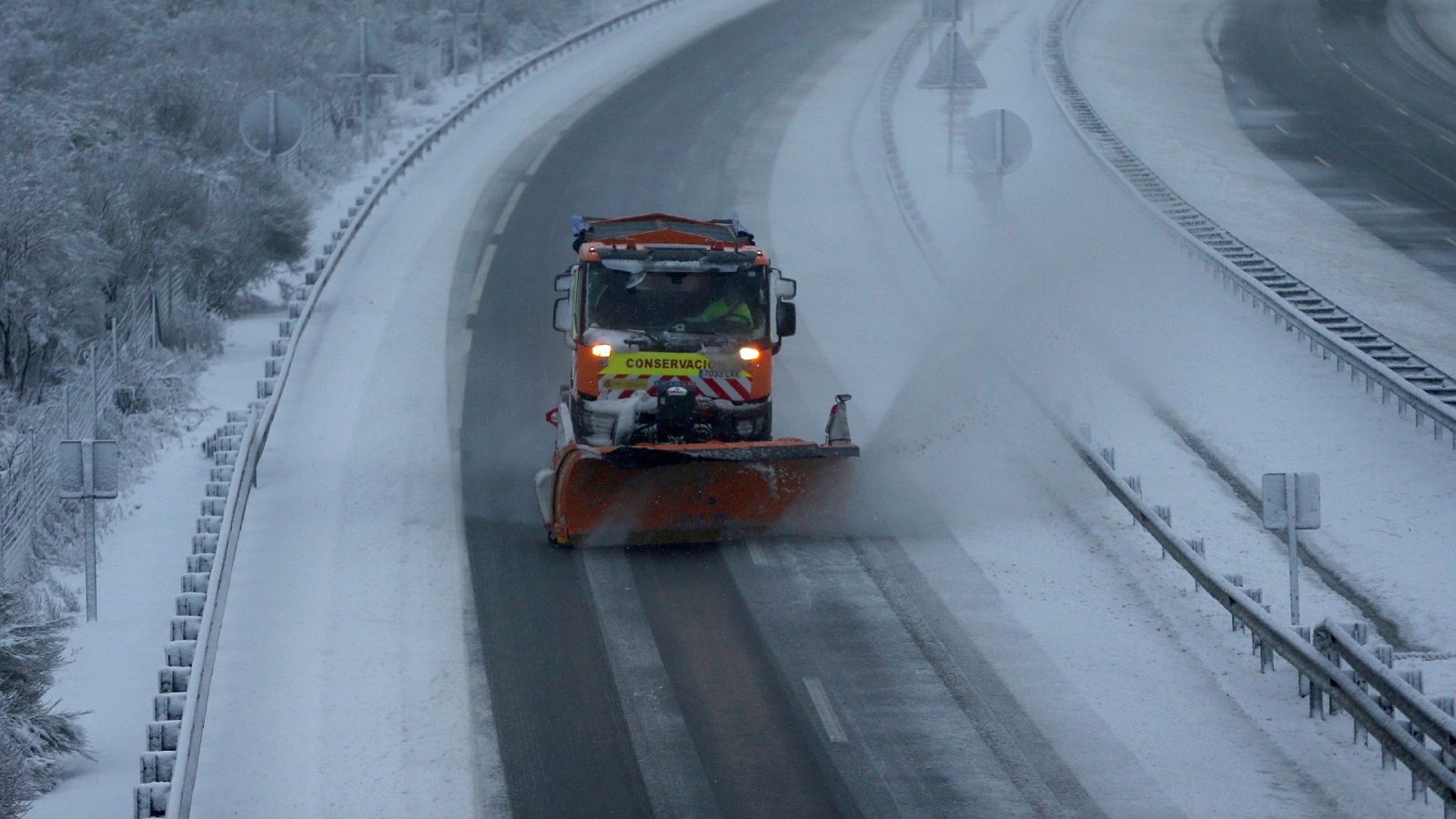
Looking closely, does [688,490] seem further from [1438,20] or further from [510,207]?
[1438,20]

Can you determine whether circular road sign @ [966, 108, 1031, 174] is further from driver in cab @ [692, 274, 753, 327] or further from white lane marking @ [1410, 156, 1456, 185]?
white lane marking @ [1410, 156, 1456, 185]

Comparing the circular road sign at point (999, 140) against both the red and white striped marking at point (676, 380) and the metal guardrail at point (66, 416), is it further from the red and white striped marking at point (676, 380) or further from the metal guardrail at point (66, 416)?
the metal guardrail at point (66, 416)

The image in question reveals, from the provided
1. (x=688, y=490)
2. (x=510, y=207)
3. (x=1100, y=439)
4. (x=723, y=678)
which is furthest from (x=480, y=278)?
(x=723, y=678)

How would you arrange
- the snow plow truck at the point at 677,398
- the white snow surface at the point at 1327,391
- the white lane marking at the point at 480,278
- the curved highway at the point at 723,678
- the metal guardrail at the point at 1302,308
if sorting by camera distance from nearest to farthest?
the curved highway at the point at 723,678 < the snow plow truck at the point at 677,398 < the white snow surface at the point at 1327,391 < the metal guardrail at the point at 1302,308 < the white lane marking at the point at 480,278

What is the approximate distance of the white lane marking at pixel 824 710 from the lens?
11.3 metres

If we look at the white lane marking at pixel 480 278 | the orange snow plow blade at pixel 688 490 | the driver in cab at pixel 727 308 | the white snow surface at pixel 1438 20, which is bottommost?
the orange snow plow blade at pixel 688 490

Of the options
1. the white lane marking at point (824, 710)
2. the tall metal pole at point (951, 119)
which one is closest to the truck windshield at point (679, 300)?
the white lane marking at point (824, 710)

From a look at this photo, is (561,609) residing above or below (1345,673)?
below

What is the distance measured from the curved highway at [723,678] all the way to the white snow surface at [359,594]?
340mm

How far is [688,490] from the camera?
14680 millimetres

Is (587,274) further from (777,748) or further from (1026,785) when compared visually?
(1026,785)

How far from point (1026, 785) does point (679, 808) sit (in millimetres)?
2184

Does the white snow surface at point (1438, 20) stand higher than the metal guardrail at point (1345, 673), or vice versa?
the white snow surface at point (1438, 20)

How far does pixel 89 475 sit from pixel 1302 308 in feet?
48.4
